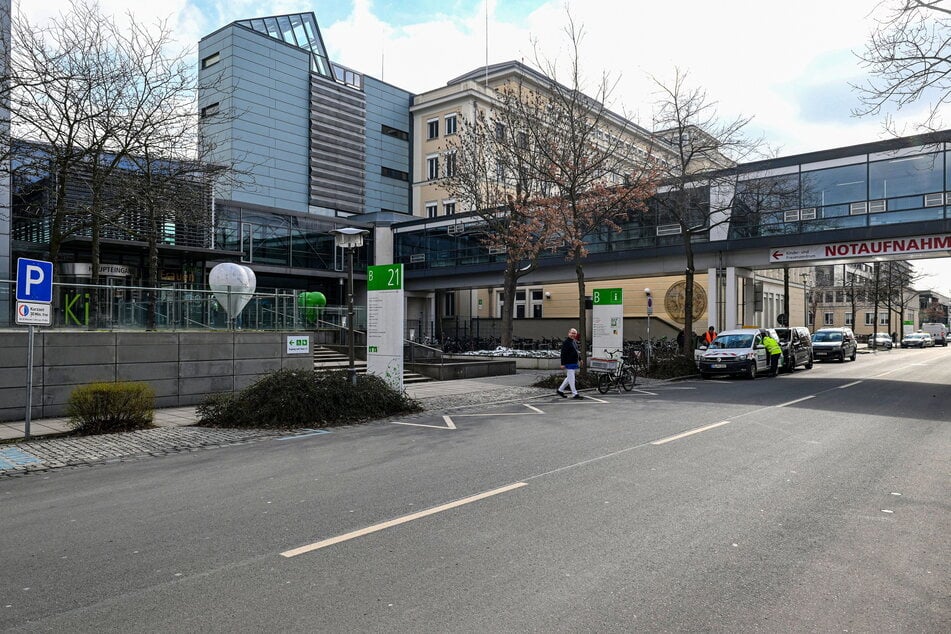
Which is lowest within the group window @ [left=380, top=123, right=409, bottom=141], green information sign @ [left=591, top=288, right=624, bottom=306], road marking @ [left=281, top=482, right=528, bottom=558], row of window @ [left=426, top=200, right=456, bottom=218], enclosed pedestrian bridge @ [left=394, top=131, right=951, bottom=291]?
road marking @ [left=281, top=482, right=528, bottom=558]

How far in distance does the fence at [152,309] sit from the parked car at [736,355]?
14.4 meters

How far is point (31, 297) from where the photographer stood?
10289 mm

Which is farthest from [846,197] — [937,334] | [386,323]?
[937,334]

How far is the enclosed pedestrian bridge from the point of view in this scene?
24.6m

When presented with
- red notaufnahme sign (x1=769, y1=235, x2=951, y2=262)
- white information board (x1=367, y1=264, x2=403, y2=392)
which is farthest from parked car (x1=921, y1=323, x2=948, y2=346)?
white information board (x1=367, y1=264, x2=403, y2=392)

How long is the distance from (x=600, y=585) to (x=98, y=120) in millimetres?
15378

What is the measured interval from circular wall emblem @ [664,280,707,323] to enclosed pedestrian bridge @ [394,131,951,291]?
998 cm

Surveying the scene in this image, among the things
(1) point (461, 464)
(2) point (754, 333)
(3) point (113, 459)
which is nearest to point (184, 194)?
(3) point (113, 459)

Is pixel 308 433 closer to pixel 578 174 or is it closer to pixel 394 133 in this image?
pixel 578 174

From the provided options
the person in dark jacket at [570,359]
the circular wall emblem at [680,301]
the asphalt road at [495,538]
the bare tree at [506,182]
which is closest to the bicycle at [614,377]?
the person in dark jacket at [570,359]

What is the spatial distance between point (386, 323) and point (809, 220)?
→ 20724 millimetres

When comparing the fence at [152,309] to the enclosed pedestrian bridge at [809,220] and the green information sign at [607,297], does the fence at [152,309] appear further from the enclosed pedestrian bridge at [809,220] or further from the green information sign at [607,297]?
the enclosed pedestrian bridge at [809,220]

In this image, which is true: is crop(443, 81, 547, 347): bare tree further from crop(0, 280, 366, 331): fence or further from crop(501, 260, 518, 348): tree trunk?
crop(0, 280, 366, 331): fence

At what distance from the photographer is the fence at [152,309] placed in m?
12.8
